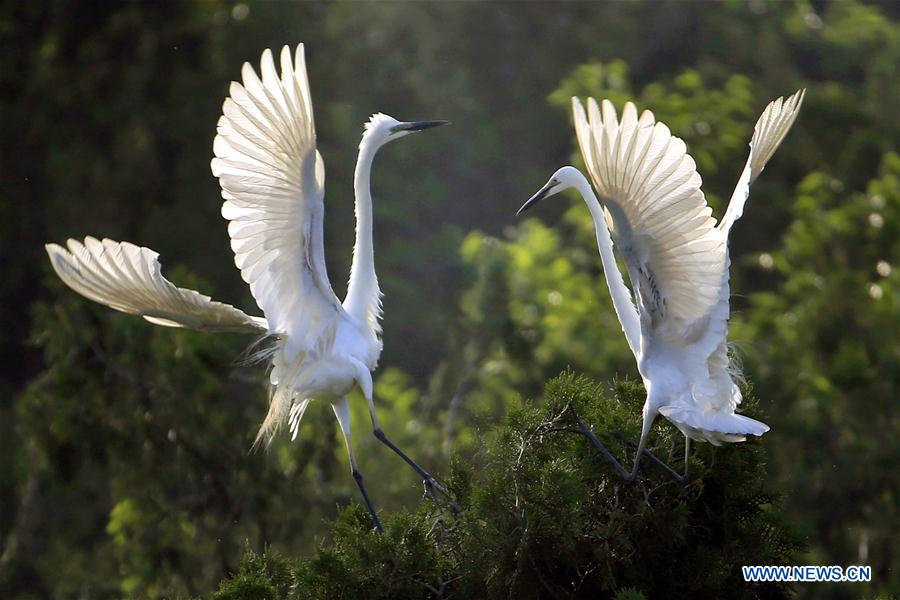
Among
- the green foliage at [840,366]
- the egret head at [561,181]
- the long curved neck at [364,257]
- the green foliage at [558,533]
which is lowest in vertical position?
the green foliage at [840,366]

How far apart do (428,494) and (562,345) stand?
18.7 ft

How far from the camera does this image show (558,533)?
3955 millimetres

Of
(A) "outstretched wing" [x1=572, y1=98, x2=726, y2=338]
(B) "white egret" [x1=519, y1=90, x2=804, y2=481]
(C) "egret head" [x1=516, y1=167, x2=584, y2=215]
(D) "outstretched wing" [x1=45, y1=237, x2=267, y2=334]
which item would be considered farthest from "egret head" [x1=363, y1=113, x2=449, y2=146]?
(A) "outstretched wing" [x1=572, y1=98, x2=726, y2=338]

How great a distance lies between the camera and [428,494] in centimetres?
478

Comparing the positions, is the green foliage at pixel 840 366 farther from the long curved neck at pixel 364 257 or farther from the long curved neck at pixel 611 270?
the long curved neck at pixel 364 257

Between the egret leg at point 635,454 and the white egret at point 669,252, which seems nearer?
the white egret at point 669,252

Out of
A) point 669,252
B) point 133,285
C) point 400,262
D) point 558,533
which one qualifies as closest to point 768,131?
point 669,252

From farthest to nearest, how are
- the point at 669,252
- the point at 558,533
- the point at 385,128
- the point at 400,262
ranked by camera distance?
the point at 400,262
the point at 385,128
the point at 669,252
the point at 558,533

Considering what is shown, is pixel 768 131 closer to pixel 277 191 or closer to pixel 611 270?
pixel 611 270

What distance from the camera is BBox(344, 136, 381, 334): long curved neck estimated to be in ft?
→ 17.4

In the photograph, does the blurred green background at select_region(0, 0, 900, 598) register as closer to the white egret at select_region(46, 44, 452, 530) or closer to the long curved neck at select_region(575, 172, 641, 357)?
the white egret at select_region(46, 44, 452, 530)

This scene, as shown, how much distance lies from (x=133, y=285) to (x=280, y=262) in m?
0.57

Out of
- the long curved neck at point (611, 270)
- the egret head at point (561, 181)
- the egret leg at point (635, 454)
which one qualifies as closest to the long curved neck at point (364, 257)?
the egret head at point (561, 181)

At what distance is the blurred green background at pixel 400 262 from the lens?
7.89 meters
